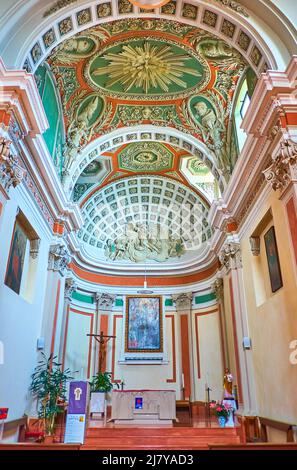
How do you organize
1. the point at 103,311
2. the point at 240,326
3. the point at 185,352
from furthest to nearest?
1. the point at 103,311
2. the point at 185,352
3. the point at 240,326

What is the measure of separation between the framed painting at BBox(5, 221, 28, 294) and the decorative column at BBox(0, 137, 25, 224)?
1517 mm

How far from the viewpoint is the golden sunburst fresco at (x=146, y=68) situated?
31.7ft

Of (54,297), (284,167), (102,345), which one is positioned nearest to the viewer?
(284,167)

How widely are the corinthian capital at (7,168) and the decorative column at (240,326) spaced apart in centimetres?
654

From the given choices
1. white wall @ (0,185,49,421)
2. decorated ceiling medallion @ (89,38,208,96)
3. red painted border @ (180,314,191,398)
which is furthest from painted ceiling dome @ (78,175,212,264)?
white wall @ (0,185,49,421)

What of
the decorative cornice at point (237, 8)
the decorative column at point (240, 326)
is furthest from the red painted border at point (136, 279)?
the decorative cornice at point (237, 8)

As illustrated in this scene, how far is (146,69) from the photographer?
10.2m

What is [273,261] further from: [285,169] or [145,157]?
[145,157]

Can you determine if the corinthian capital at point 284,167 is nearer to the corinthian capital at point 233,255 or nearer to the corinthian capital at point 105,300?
the corinthian capital at point 233,255

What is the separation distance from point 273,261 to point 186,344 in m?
8.31

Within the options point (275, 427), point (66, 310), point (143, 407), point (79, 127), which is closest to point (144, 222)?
point (66, 310)

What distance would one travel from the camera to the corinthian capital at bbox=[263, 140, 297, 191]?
20.6 feet

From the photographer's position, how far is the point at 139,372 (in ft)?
49.4
